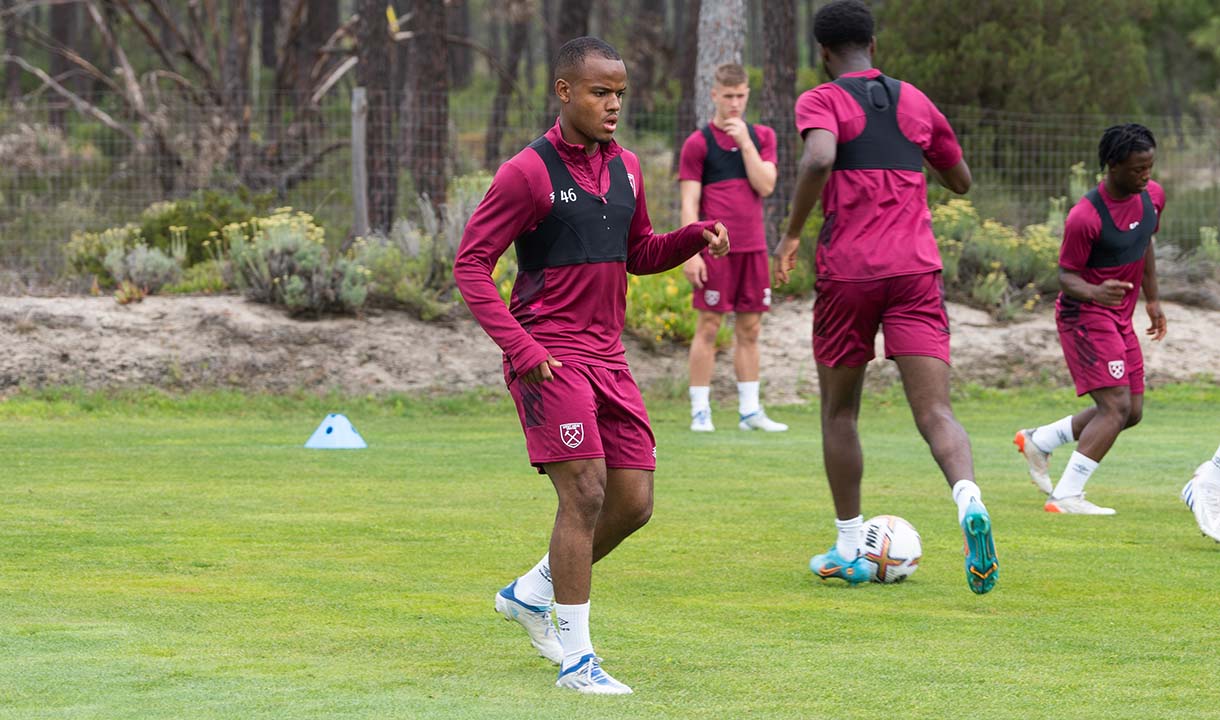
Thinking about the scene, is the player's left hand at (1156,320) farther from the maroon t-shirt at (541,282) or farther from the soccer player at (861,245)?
the maroon t-shirt at (541,282)

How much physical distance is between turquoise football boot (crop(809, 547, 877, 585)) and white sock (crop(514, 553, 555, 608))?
186cm

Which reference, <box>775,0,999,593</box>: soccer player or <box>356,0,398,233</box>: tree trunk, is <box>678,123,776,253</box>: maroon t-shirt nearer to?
<box>356,0,398,233</box>: tree trunk

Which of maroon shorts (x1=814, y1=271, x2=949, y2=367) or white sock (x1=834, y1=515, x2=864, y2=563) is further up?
maroon shorts (x1=814, y1=271, x2=949, y2=367)

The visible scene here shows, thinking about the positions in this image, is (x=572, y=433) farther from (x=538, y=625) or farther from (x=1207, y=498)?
(x=1207, y=498)

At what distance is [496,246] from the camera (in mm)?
5320

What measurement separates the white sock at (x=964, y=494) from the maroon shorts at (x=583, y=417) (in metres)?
1.26

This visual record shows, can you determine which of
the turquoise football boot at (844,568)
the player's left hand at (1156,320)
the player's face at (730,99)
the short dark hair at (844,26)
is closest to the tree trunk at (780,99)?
the player's face at (730,99)

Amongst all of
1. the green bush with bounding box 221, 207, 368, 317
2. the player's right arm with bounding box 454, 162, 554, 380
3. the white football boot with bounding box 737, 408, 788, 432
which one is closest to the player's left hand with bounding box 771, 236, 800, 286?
the player's right arm with bounding box 454, 162, 554, 380

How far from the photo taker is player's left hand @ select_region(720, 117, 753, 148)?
12812 mm

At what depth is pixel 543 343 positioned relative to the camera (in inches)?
210

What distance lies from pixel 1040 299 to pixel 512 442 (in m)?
7.38

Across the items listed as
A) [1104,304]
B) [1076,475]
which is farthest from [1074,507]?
[1104,304]

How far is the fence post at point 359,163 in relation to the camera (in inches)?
662

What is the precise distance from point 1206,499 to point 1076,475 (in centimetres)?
122
